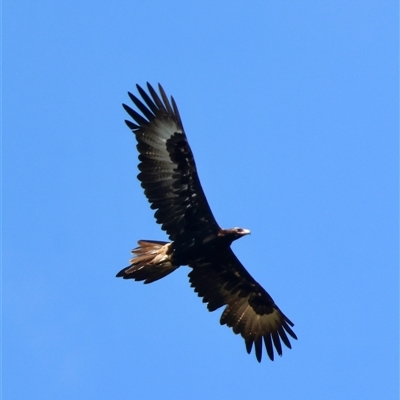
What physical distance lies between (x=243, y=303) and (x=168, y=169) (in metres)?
3.62

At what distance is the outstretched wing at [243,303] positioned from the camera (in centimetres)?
2264

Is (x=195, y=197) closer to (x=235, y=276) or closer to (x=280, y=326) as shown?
(x=235, y=276)

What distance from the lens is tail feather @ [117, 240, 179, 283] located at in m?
21.3

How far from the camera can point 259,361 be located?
23.3m

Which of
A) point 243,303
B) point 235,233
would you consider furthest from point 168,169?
point 243,303

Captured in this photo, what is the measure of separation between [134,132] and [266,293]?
462cm

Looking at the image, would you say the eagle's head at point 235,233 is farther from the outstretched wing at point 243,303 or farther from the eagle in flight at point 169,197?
the outstretched wing at point 243,303

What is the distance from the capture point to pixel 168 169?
844 inches

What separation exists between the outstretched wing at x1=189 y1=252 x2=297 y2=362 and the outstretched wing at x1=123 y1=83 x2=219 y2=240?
4.83ft

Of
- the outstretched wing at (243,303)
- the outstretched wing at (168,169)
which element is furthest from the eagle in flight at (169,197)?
the outstretched wing at (243,303)

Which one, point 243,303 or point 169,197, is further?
point 243,303

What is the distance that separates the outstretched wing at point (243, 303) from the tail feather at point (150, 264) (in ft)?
4.06

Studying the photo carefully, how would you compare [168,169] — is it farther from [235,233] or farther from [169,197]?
[235,233]

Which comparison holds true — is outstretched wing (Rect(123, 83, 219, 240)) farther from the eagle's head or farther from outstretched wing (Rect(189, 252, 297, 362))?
outstretched wing (Rect(189, 252, 297, 362))
